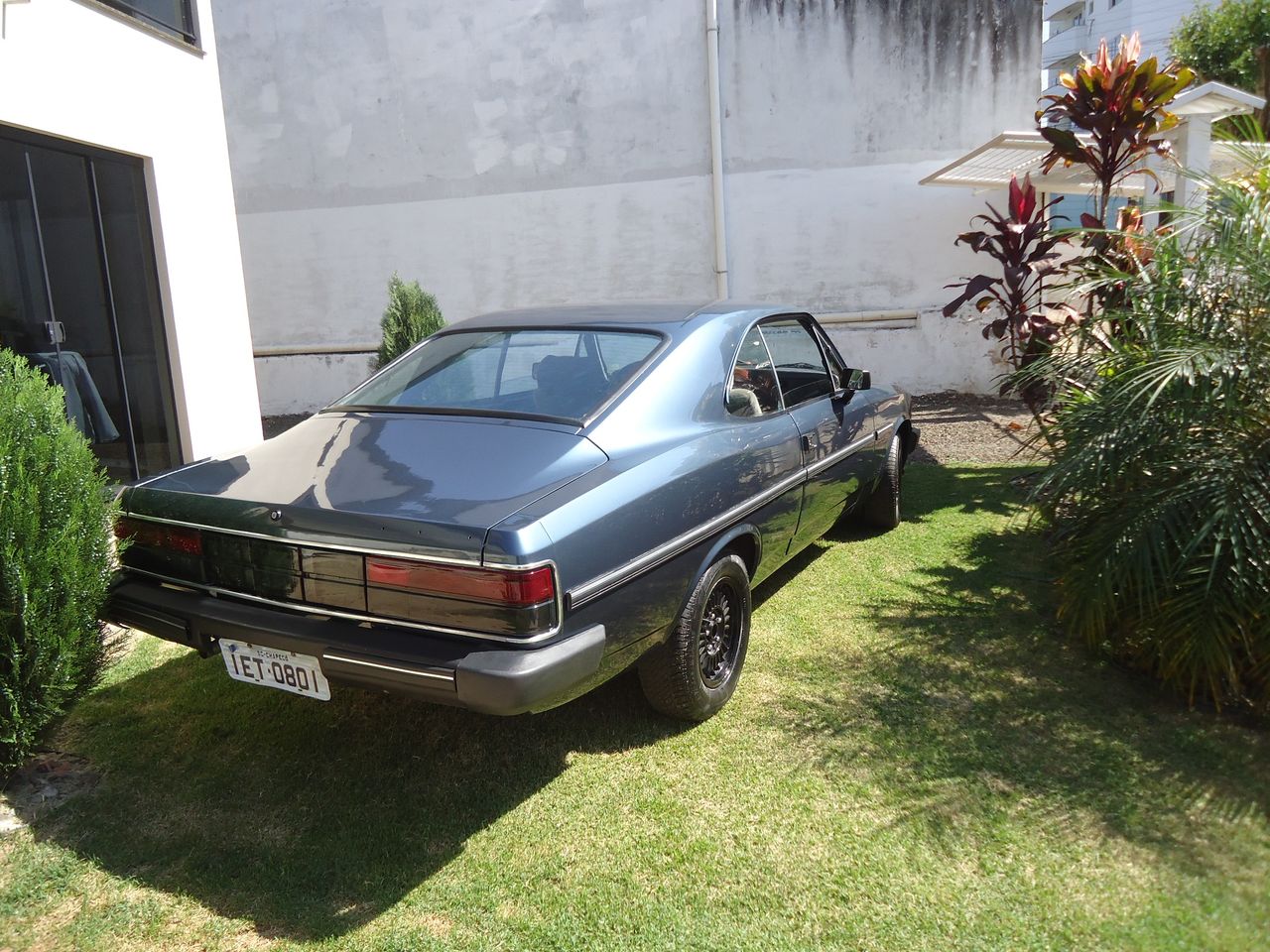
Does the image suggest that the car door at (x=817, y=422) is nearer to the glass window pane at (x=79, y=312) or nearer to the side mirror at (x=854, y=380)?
the side mirror at (x=854, y=380)

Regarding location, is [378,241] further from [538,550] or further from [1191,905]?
[1191,905]

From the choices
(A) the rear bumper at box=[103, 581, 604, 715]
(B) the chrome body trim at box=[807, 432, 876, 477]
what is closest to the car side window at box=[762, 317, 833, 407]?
(B) the chrome body trim at box=[807, 432, 876, 477]

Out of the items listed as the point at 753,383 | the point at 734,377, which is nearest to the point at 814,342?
the point at 753,383

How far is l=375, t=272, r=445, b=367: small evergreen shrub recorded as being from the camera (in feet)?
27.5

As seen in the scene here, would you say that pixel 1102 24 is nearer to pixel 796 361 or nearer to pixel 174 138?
pixel 174 138

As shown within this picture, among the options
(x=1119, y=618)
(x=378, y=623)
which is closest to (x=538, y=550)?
(x=378, y=623)

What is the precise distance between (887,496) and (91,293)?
5566 millimetres

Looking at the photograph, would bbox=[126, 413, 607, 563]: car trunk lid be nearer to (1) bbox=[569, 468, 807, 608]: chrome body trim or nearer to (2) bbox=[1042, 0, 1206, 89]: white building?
(1) bbox=[569, 468, 807, 608]: chrome body trim

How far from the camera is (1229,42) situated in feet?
67.9

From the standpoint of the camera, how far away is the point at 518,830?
283 cm

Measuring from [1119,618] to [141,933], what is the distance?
3.70 metres

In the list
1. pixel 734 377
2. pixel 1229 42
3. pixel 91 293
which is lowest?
pixel 734 377

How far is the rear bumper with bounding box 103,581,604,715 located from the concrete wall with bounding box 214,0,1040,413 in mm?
8973

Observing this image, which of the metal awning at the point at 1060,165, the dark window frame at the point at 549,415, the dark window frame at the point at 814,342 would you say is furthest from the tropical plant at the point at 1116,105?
the dark window frame at the point at 549,415
